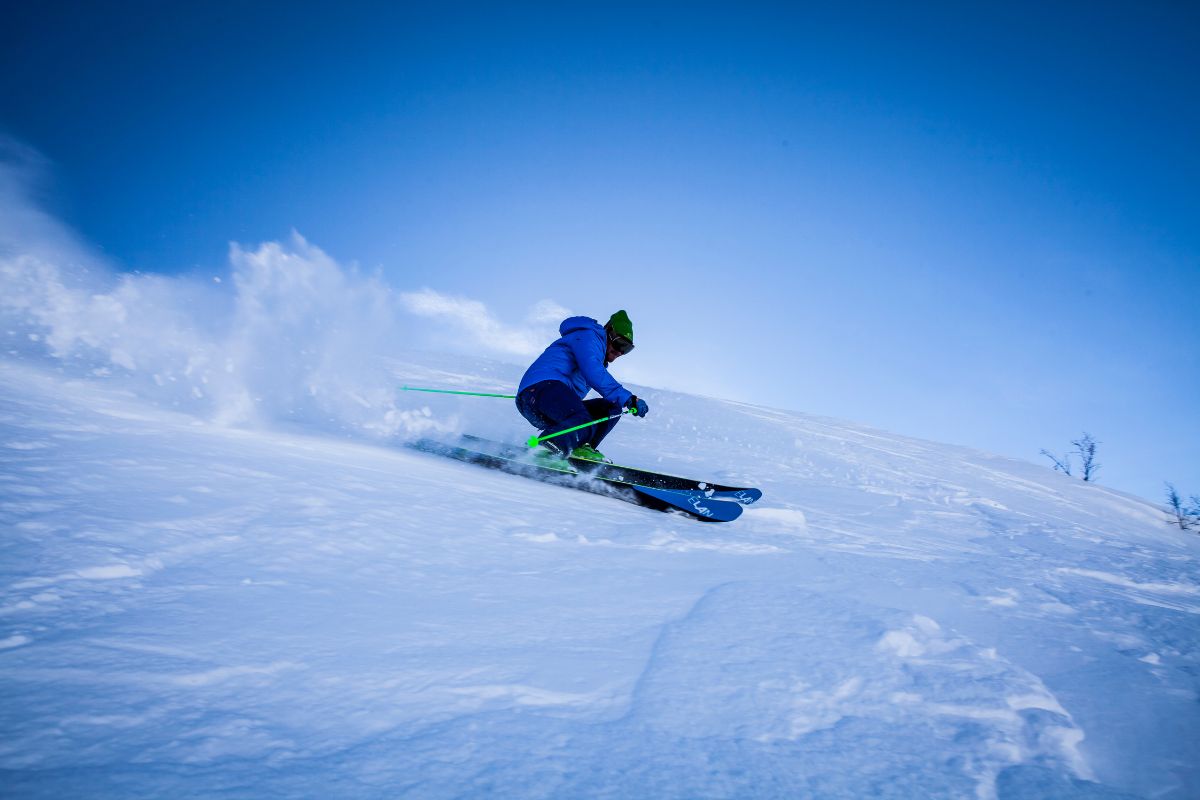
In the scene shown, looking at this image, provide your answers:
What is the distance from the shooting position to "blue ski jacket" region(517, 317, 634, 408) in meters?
4.70

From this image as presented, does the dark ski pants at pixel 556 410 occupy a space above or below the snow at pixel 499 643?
above

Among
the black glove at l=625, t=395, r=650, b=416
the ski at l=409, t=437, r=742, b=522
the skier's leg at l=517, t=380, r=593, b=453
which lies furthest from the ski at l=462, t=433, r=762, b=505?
the black glove at l=625, t=395, r=650, b=416

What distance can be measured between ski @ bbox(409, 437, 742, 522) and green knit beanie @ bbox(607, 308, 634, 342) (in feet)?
5.38

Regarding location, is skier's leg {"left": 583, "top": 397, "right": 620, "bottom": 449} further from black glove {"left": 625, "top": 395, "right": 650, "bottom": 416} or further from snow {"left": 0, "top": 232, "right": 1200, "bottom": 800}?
snow {"left": 0, "top": 232, "right": 1200, "bottom": 800}

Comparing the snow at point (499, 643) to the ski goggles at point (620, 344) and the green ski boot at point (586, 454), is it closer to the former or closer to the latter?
the green ski boot at point (586, 454)

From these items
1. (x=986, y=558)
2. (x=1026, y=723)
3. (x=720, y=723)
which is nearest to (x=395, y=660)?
(x=720, y=723)

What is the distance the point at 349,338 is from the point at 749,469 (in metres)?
6.31

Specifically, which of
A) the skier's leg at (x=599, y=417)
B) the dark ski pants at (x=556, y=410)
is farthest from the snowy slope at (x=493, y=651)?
the skier's leg at (x=599, y=417)

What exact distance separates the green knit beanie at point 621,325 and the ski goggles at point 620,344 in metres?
0.04

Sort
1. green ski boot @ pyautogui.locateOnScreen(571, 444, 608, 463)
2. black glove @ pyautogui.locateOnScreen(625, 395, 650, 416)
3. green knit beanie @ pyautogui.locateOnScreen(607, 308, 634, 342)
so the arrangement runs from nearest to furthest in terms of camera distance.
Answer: black glove @ pyautogui.locateOnScreen(625, 395, 650, 416) < green ski boot @ pyautogui.locateOnScreen(571, 444, 608, 463) < green knit beanie @ pyautogui.locateOnScreen(607, 308, 634, 342)

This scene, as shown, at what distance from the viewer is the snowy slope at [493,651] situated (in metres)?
0.92

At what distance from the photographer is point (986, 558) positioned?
3.59 m

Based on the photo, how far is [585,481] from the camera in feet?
14.7

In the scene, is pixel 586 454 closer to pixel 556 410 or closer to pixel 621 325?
pixel 556 410
